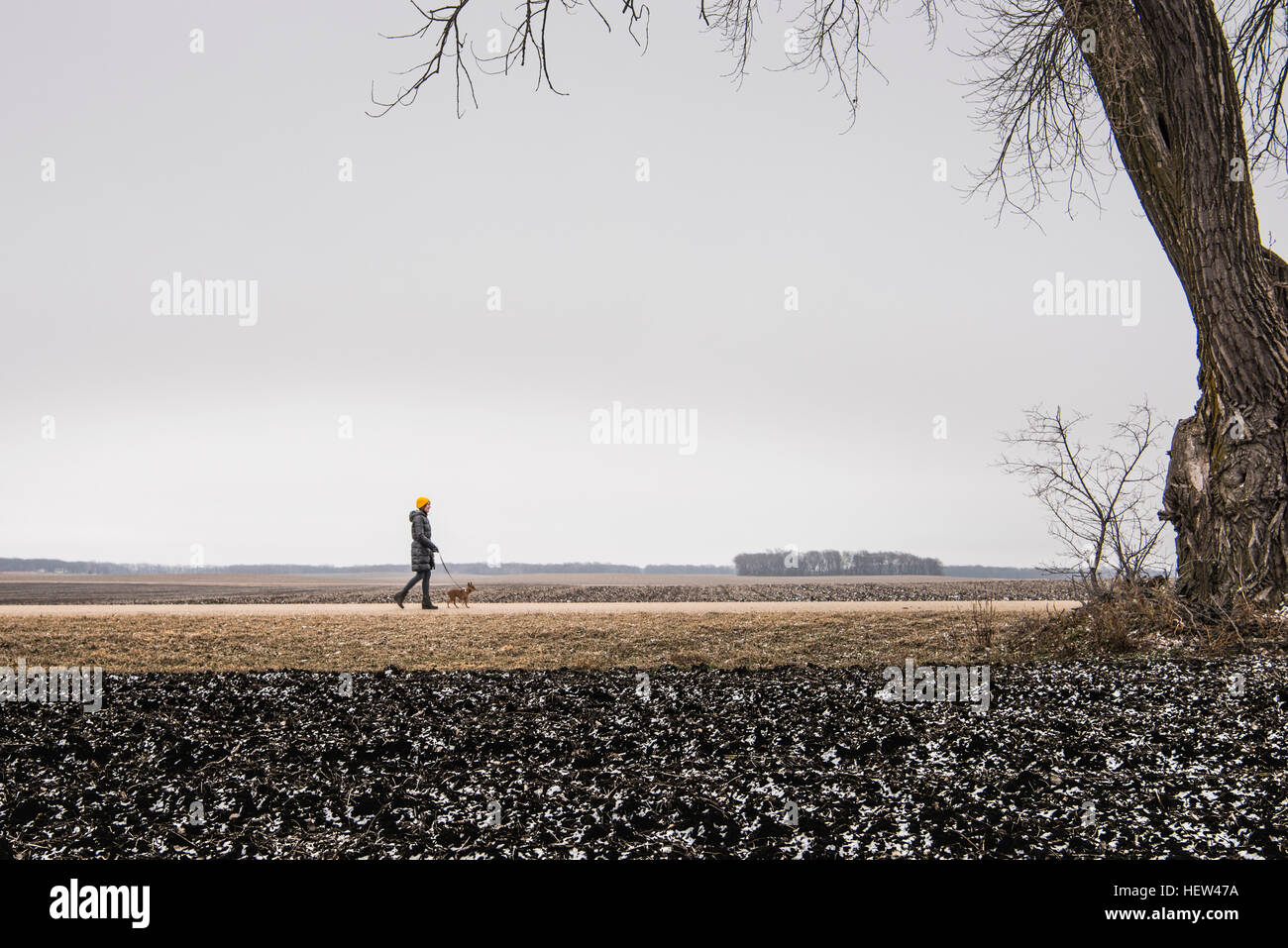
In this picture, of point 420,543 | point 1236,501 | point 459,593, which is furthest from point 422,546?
point 1236,501

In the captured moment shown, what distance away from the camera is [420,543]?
14.8 m

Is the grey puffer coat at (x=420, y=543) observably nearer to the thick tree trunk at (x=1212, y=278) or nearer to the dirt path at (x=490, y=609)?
the dirt path at (x=490, y=609)

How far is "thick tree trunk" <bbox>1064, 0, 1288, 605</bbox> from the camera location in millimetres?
8938

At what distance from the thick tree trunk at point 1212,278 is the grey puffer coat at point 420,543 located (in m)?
10.8

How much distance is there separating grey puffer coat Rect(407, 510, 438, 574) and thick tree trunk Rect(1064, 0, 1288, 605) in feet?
35.6

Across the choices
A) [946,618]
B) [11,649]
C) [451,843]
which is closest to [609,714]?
[451,843]

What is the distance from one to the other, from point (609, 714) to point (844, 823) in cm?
227

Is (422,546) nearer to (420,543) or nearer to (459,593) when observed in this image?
(420,543)

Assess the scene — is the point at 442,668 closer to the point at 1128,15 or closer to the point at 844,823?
the point at 844,823

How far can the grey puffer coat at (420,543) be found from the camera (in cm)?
1476

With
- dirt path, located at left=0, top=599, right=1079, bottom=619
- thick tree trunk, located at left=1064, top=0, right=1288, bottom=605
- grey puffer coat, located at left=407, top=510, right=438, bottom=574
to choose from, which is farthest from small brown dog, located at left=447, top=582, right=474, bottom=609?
thick tree trunk, located at left=1064, top=0, right=1288, bottom=605

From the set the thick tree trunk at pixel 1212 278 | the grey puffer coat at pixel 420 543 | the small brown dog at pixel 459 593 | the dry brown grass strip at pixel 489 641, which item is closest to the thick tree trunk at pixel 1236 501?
the thick tree trunk at pixel 1212 278

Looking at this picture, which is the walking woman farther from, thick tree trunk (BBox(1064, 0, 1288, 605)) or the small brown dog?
thick tree trunk (BBox(1064, 0, 1288, 605))
